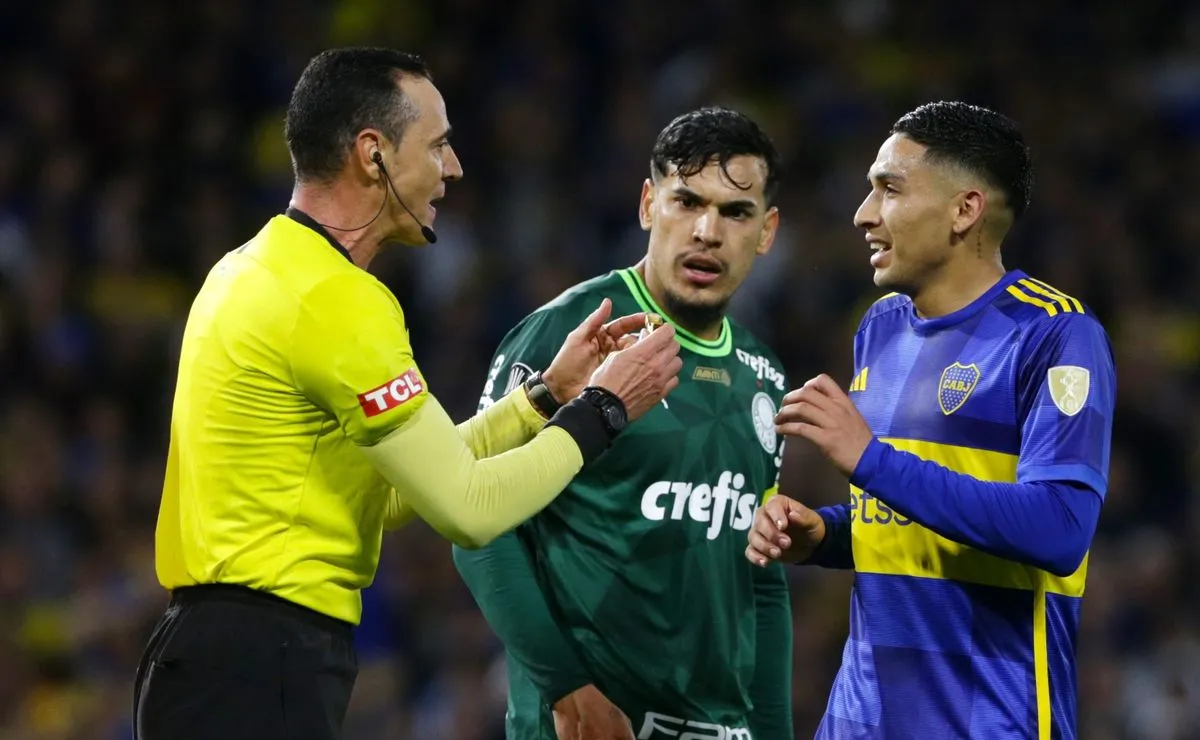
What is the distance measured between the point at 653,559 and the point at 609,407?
2.58 feet

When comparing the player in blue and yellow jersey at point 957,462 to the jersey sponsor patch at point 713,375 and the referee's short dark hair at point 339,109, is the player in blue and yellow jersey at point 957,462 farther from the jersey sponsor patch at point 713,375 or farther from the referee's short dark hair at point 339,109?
the referee's short dark hair at point 339,109

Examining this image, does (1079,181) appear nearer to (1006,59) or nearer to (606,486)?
(1006,59)

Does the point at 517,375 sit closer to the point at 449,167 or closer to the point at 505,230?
the point at 449,167

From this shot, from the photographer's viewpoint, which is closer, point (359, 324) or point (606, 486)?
point (359, 324)

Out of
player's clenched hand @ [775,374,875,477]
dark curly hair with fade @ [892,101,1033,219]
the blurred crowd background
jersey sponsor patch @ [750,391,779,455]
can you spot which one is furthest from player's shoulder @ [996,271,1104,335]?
the blurred crowd background

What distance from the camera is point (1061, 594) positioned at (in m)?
3.79

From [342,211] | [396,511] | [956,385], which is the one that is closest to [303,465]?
[396,511]

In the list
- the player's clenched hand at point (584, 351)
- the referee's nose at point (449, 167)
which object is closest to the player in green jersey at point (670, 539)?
the player's clenched hand at point (584, 351)

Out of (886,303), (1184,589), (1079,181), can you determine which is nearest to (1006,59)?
(1079,181)

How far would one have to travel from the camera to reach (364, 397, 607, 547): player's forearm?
3465 mm

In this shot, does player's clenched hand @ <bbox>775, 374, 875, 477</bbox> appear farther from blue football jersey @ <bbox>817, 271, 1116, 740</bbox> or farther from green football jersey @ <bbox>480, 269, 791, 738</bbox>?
green football jersey @ <bbox>480, 269, 791, 738</bbox>

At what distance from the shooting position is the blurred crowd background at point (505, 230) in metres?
8.08

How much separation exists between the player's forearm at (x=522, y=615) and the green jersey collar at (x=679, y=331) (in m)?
0.79

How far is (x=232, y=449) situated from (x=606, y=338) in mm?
1083
